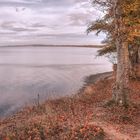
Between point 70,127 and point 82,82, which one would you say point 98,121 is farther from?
point 82,82

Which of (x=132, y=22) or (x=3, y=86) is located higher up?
(x=132, y=22)

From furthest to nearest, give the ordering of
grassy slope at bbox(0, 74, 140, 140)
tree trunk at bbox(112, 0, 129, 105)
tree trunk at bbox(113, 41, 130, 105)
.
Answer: tree trunk at bbox(113, 41, 130, 105), tree trunk at bbox(112, 0, 129, 105), grassy slope at bbox(0, 74, 140, 140)

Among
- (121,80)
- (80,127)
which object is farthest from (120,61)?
(80,127)

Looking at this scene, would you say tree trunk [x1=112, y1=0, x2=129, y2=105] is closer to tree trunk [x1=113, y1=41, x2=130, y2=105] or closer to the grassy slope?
tree trunk [x1=113, y1=41, x2=130, y2=105]

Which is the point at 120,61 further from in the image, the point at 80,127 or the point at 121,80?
the point at 80,127

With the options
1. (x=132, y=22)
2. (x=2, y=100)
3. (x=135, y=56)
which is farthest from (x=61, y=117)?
Answer: (x=135, y=56)

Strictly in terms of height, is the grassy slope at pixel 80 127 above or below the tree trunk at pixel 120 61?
below

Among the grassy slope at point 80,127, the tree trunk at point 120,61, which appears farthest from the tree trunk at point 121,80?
the grassy slope at point 80,127

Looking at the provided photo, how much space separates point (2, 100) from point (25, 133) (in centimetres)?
2458

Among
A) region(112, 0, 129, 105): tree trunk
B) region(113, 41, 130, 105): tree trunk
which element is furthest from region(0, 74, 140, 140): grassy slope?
region(112, 0, 129, 105): tree trunk

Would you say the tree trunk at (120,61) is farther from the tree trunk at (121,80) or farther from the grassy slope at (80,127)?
the grassy slope at (80,127)

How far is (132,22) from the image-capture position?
2650 centimetres

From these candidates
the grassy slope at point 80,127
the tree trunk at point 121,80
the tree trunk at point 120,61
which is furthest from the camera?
the tree trunk at point 121,80

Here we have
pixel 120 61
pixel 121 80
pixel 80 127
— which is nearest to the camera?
pixel 80 127
